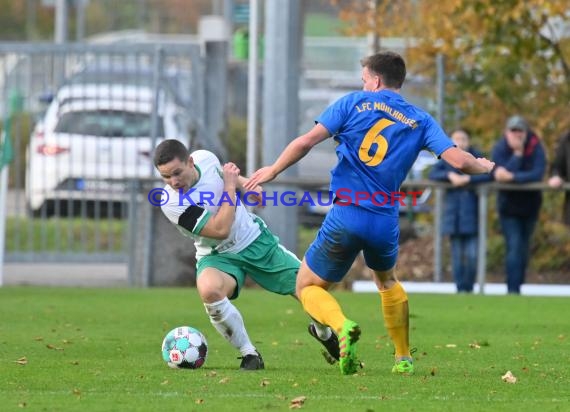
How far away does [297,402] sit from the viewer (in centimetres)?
781

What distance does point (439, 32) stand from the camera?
1959 centimetres

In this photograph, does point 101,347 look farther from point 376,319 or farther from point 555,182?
point 555,182

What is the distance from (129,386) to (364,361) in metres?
→ 2.17

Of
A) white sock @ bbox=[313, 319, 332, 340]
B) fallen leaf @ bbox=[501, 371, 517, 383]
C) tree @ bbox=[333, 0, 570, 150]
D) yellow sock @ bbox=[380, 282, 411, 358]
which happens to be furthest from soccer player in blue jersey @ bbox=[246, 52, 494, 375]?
tree @ bbox=[333, 0, 570, 150]

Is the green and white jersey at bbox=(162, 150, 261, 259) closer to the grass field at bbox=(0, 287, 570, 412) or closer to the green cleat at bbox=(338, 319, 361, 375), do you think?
the grass field at bbox=(0, 287, 570, 412)

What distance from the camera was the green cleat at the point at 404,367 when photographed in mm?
9211

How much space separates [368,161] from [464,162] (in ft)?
1.88

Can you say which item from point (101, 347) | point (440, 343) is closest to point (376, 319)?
point (440, 343)

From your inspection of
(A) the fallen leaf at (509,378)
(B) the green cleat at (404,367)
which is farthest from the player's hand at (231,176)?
(A) the fallen leaf at (509,378)

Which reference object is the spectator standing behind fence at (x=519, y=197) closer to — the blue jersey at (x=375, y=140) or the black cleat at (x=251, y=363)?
the black cleat at (x=251, y=363)

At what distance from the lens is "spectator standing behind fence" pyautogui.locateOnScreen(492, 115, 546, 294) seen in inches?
649

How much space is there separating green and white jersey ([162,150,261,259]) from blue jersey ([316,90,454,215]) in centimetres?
94

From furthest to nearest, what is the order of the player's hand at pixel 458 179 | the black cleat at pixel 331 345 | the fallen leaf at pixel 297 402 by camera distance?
the player's hand at pixel 458 179, the black cleat at pixel 331 345, the fallen leaf at pixel 297 402

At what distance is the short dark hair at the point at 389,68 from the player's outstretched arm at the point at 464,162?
22.3 inches
